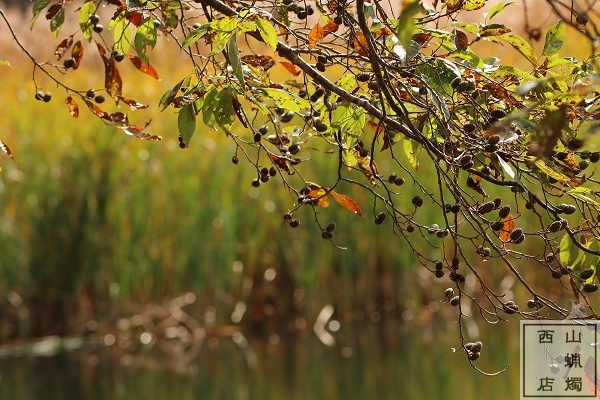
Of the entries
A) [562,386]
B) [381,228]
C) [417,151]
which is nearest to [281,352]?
[381,228]

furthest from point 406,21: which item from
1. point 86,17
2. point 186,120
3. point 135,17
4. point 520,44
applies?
point 86,17

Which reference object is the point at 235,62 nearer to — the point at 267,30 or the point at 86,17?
the point at 267,30

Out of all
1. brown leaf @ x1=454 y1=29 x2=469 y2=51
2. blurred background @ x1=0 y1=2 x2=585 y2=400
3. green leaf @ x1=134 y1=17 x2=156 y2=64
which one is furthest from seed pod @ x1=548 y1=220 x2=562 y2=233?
blurred background @ x1=0 y1=2 x2=585 y2=400

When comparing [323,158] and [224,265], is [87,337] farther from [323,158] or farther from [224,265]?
[323,158]

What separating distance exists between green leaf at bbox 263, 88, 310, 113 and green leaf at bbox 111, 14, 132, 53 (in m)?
0.37

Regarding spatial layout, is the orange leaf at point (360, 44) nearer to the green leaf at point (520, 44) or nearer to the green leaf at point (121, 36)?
the green leaf at point (520, 44)

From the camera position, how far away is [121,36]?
1.99 meters

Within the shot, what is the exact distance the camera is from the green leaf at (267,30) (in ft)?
5.19

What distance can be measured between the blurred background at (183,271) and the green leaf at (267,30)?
4089mm

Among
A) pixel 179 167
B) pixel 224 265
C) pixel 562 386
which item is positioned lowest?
pixel 562 386

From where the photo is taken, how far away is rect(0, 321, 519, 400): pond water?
16.6 feet

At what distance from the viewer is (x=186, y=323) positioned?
5969mm

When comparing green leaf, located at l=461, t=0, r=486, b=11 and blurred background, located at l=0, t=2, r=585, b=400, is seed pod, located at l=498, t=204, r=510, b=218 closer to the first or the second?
green leaf, located at l=461, t=0, r=486, b=11

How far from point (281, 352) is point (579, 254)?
3.96 m
